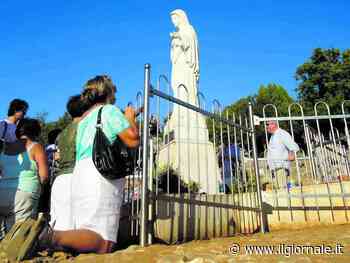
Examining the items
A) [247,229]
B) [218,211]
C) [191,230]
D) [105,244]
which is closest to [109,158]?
[105,244]

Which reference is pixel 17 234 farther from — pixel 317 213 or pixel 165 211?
pixel 317 213

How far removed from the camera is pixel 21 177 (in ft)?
9.24

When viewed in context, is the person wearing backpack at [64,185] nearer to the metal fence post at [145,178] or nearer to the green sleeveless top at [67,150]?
the green sleeveless top at [67,150]

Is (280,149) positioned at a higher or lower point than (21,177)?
higher

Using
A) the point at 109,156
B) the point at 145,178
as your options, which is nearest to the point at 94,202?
the point at 109,156

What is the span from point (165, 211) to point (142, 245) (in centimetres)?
51

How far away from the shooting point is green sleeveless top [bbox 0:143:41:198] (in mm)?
2789

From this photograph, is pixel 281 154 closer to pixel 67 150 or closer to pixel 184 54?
pixel 67 150

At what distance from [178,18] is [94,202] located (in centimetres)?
956

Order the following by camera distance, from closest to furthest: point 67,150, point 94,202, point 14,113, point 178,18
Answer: point 94,202, point 67,150, point 14,113, point 178,18

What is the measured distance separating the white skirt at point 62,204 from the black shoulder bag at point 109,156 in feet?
1.31

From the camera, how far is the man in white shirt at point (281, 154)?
5.49 meters

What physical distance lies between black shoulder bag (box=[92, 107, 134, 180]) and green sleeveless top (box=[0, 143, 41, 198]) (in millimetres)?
1048

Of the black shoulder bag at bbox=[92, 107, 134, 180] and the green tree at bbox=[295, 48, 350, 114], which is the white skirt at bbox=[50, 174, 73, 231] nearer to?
the black shoulder bag at bbox=[92, 107, 134, 180]
